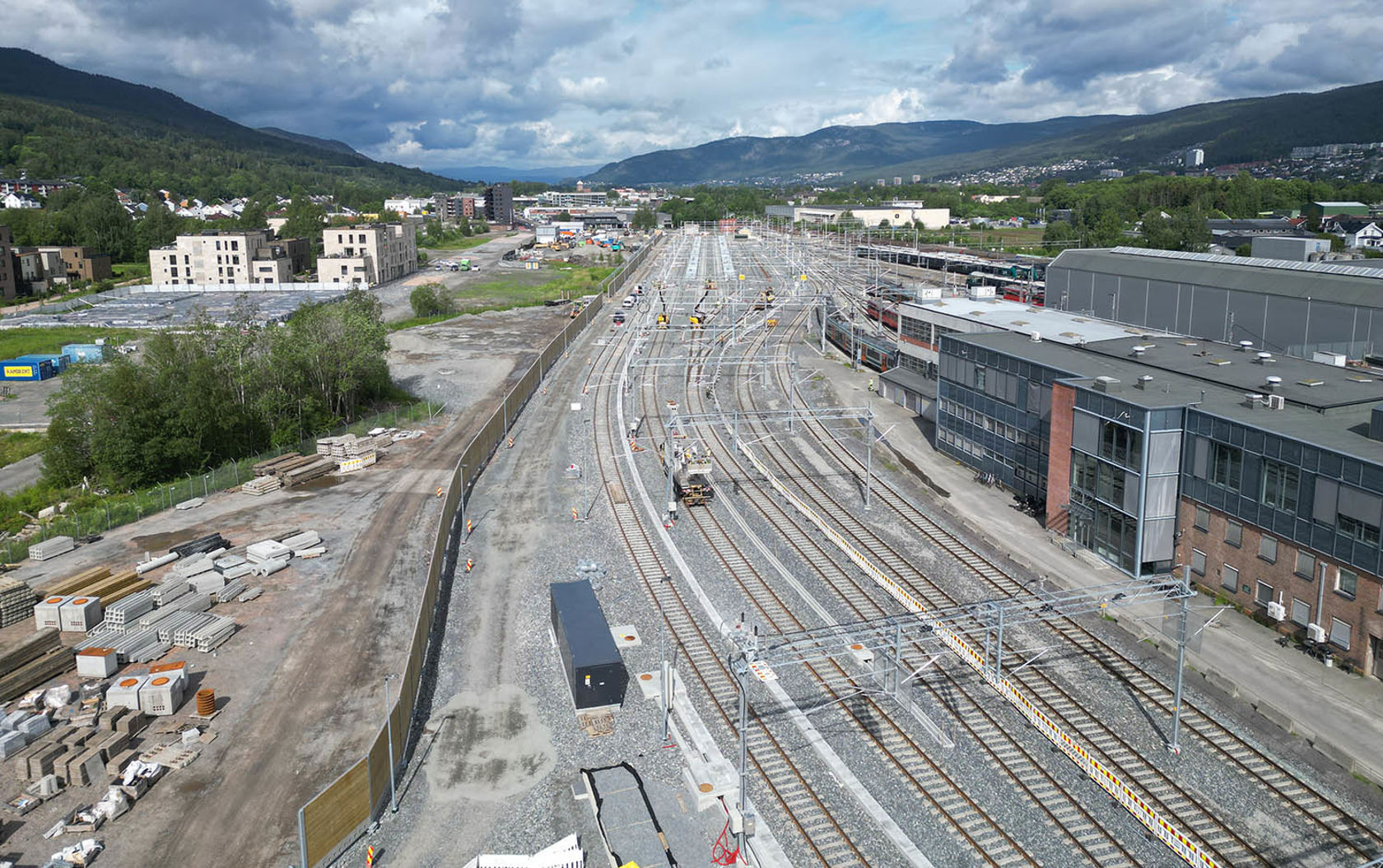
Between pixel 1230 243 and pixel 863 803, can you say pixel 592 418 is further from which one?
pixel 1230 243

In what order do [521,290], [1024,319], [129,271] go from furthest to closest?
[129,271] → [521,290] → [1024,319]

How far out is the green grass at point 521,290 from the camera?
88.8 m

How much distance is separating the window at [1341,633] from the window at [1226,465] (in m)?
4.17

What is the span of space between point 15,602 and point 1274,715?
30.8 meters

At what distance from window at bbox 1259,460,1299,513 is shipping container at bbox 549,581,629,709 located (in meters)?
16.4

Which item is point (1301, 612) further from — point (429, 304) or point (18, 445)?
point (429, 304)

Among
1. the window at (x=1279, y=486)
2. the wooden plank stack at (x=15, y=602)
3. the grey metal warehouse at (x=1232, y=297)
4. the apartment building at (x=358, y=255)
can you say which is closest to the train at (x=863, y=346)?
the grey metal warehouse at (x=1232, y=297)

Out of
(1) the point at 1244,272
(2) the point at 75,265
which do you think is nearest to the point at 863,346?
(1) the point at 1244,272

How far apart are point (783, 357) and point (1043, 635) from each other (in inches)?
1536

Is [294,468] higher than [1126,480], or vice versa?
[1126,480]

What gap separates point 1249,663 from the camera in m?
22.7

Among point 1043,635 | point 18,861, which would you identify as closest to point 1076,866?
point 1043,635

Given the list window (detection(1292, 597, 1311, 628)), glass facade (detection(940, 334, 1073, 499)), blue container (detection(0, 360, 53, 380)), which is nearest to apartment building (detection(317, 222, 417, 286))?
blue container (detection(0, 360, 53, 380))

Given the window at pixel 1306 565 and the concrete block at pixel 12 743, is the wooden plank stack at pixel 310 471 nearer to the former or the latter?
the concrete block at pixel 12 743
